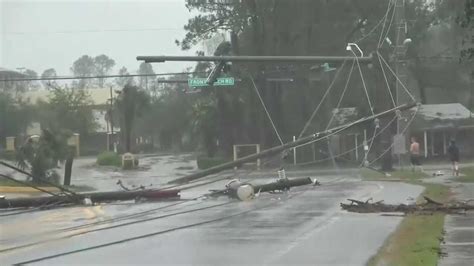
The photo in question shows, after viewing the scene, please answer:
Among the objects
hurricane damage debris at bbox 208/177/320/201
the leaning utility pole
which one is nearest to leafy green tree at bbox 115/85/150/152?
the leaning utility pole

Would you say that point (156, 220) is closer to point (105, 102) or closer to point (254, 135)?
point (254, 135)

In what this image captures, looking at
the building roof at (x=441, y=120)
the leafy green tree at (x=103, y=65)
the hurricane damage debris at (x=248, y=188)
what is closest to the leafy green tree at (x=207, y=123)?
the leafy green tree at (x=103, y=65)

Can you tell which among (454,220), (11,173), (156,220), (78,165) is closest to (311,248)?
(454,220)

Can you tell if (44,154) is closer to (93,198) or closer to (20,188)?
(20,188)

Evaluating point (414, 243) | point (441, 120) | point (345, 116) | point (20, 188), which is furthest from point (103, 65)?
point (414, 243)

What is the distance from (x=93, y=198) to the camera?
69.4 ft

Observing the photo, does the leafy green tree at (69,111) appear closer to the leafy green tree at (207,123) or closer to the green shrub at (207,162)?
the green shrub at (207,162)

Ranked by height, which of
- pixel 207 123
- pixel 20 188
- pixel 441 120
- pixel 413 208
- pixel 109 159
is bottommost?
pixel 20 188

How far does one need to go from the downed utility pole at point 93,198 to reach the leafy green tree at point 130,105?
27.9 meters

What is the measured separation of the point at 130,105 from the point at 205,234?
38.8 meters

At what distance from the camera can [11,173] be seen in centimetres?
3177

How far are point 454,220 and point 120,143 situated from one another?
154ft

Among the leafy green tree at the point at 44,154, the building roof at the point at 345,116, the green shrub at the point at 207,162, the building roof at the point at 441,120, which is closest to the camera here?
the leafy green tree at the point at 44,154

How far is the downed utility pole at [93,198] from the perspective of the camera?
790 inches
